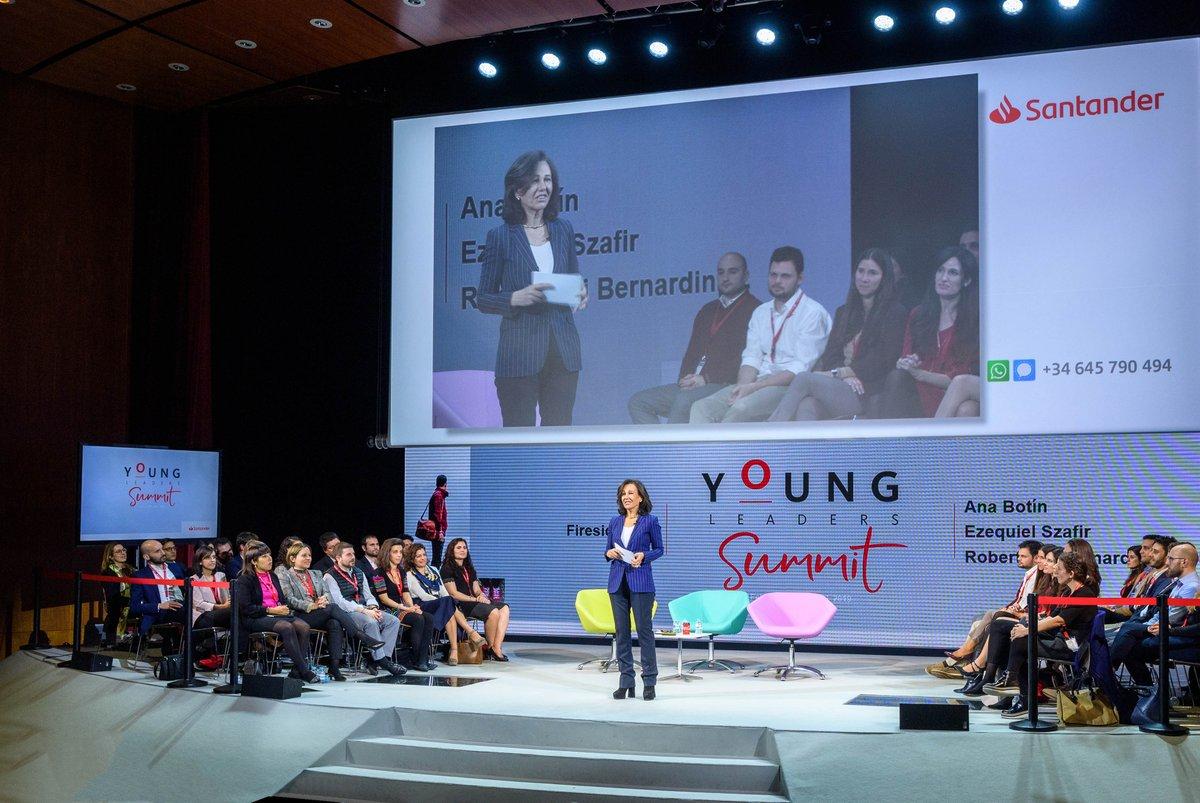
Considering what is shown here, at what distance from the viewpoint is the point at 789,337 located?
9.11m

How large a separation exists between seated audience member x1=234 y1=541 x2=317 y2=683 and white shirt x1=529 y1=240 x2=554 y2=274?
339 centimetres

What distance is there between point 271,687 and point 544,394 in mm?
3632

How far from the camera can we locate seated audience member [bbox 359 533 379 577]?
860cm

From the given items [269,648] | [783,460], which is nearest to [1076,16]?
[783,460]

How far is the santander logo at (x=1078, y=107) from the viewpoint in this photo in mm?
8383

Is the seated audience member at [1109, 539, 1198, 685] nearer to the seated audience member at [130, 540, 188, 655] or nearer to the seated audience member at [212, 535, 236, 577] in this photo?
the seated audience member at [130, 540, 188, 655]

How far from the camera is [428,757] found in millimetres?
6414

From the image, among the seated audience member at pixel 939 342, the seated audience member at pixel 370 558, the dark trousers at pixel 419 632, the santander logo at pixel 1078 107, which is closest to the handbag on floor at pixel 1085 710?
the seated audience member at pixel 939 342

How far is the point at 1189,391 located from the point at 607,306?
430cm

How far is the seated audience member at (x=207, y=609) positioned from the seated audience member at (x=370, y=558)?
37.9 inches

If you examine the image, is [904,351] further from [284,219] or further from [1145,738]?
[284,219]

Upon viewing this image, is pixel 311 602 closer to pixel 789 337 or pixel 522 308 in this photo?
pixel 522 308

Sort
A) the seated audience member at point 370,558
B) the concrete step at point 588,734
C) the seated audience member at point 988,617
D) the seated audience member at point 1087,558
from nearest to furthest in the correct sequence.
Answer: the concrete step at point 588,734, the seated audience member at point 1087,558, the seated audience member at point 988,617, the seated audience member at point 370,558

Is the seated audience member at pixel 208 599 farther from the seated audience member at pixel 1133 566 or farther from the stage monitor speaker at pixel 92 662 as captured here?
the seated audience member at pixel 1133 566
